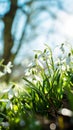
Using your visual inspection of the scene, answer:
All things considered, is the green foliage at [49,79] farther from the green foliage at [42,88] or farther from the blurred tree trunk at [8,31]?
the blurred tree trunk at [8,31]

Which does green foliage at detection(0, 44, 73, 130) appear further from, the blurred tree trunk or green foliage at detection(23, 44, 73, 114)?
the blurred tree trunk

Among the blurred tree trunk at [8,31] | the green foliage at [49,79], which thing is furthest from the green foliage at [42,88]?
the blurred tree trunk at [8,31]

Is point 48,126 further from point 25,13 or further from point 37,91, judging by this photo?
point 25,13

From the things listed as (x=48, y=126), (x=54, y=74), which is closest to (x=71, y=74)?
(x=54, y=74)

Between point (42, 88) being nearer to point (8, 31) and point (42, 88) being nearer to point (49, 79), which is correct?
point (49, 79)

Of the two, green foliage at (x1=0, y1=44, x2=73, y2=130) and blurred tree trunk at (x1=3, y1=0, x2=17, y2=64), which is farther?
blurred tree trunk at (x1=3, y1=0, x2=17, y2=64)

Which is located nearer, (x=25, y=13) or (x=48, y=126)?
(x=48, y=126)

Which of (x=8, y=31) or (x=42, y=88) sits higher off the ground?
(x=8, y=31)

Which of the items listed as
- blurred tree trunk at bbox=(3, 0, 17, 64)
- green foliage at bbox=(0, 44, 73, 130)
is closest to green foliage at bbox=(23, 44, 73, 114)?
green foliage at bbox=(0, 44, 73, 130)

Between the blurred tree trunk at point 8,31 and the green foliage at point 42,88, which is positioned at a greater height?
the blurred tree trunk at point 8,31

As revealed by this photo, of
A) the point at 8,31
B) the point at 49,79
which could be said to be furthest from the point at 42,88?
the point at 8,31

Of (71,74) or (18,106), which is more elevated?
(71,74)
